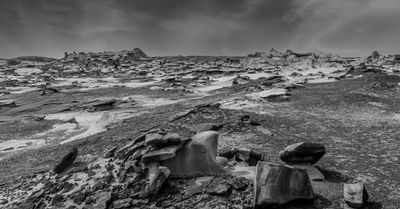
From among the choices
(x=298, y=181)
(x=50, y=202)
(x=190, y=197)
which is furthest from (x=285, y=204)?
(x=50, y=202)

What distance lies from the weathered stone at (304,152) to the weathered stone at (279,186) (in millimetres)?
2582

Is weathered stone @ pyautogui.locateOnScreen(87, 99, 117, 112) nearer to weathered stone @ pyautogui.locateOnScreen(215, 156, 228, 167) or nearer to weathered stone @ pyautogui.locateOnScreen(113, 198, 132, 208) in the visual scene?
weathered stone @ pyautogui.locateOnScreen(215, 156, 228, 167)

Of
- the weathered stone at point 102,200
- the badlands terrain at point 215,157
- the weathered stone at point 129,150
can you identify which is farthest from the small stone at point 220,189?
the weathered stone at point 129,150

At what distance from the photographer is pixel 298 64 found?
291 ft

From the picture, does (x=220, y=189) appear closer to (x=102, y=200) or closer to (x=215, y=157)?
(x=215, y=157)

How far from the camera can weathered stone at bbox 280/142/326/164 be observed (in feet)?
39.8

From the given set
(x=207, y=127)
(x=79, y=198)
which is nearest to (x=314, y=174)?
(x=207, y=127)

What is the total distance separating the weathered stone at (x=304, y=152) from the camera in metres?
12.1

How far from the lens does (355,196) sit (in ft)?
31.0

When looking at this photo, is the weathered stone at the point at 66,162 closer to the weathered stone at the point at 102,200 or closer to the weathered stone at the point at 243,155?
the weathered stone at the point at 102,200

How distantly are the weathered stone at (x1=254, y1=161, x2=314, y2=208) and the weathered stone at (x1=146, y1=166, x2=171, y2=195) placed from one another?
2.80 meters

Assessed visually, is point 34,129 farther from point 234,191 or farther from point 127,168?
point 234,191

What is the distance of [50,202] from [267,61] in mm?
89357

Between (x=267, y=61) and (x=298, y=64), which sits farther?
(x=267, y=61)
